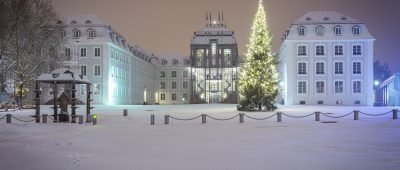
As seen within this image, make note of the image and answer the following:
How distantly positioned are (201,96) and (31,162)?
270 feet

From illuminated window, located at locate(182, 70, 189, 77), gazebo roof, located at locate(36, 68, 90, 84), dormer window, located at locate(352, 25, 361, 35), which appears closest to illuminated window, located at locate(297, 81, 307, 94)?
dormer window, located at locate(352, 25, 361, 35)

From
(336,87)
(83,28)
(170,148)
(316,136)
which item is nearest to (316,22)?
(336,87)

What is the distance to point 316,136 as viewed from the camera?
1800cm

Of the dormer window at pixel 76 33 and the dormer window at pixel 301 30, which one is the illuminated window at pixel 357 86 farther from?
the dormer window at pixel 76 33

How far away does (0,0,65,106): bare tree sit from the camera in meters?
38.8

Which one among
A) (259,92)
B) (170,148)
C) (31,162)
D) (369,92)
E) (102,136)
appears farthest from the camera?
(369,92)

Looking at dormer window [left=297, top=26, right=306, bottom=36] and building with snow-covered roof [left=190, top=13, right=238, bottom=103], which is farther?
building with snow-covered roof [left=190, top=13, right=238, bottom=103]

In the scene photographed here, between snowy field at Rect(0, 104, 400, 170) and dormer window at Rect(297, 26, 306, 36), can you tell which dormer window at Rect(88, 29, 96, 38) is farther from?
snowy field at Rect(0, 104, 400, 170)

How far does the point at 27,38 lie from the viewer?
4438 centimetres

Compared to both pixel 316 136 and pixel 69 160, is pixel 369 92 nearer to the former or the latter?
pixel 316 136

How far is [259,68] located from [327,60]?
27920 millimetres

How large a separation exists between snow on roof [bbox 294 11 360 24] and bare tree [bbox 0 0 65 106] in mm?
34732

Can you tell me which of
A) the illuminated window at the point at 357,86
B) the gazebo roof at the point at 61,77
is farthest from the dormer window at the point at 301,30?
the gazebo roof at the point at 61,77

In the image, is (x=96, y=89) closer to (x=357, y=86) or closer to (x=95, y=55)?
(x=95, y=55)
